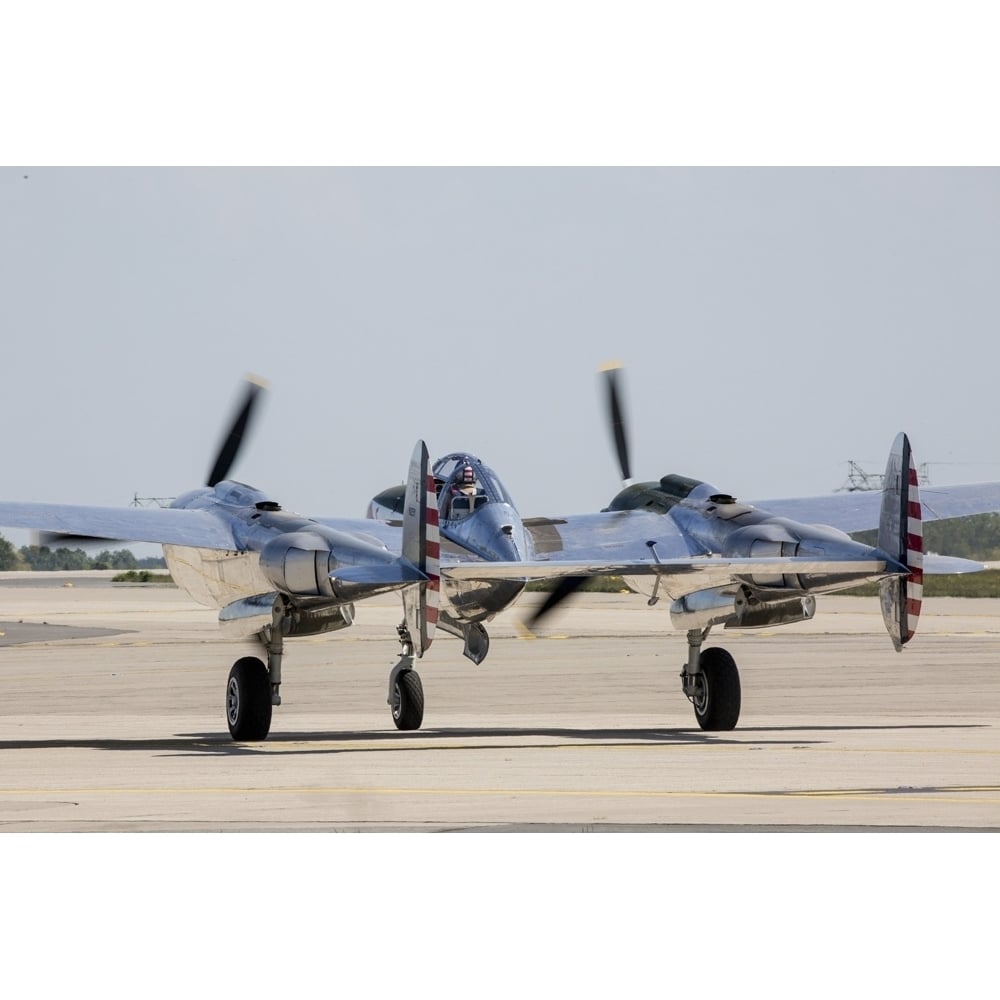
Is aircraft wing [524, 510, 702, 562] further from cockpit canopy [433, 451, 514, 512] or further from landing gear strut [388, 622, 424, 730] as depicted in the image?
landing gear strut [388, 622, 424, 730]

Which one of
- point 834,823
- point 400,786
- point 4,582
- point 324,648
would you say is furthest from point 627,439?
point 4,582

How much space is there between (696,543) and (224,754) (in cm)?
735

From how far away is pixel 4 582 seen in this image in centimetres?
9456

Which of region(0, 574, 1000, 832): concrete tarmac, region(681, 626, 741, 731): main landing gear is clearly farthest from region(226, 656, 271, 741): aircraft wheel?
region(681, 626, 741, 731): main landing gear

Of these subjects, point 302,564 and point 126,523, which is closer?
point 302,564

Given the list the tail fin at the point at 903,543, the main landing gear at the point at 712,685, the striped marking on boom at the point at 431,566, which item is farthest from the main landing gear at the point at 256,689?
the tail fin at the point at 903,543

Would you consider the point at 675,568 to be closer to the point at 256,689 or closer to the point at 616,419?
the point at 256,689

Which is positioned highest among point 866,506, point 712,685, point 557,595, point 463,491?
point 463,491

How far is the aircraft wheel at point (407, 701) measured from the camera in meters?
25.1

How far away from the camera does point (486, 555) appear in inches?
915

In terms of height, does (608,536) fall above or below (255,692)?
above

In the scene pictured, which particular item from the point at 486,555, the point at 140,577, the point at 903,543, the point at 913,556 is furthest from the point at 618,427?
the point at 140,577

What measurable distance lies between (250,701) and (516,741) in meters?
3.68

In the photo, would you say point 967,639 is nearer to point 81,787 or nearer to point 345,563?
point 345,563
